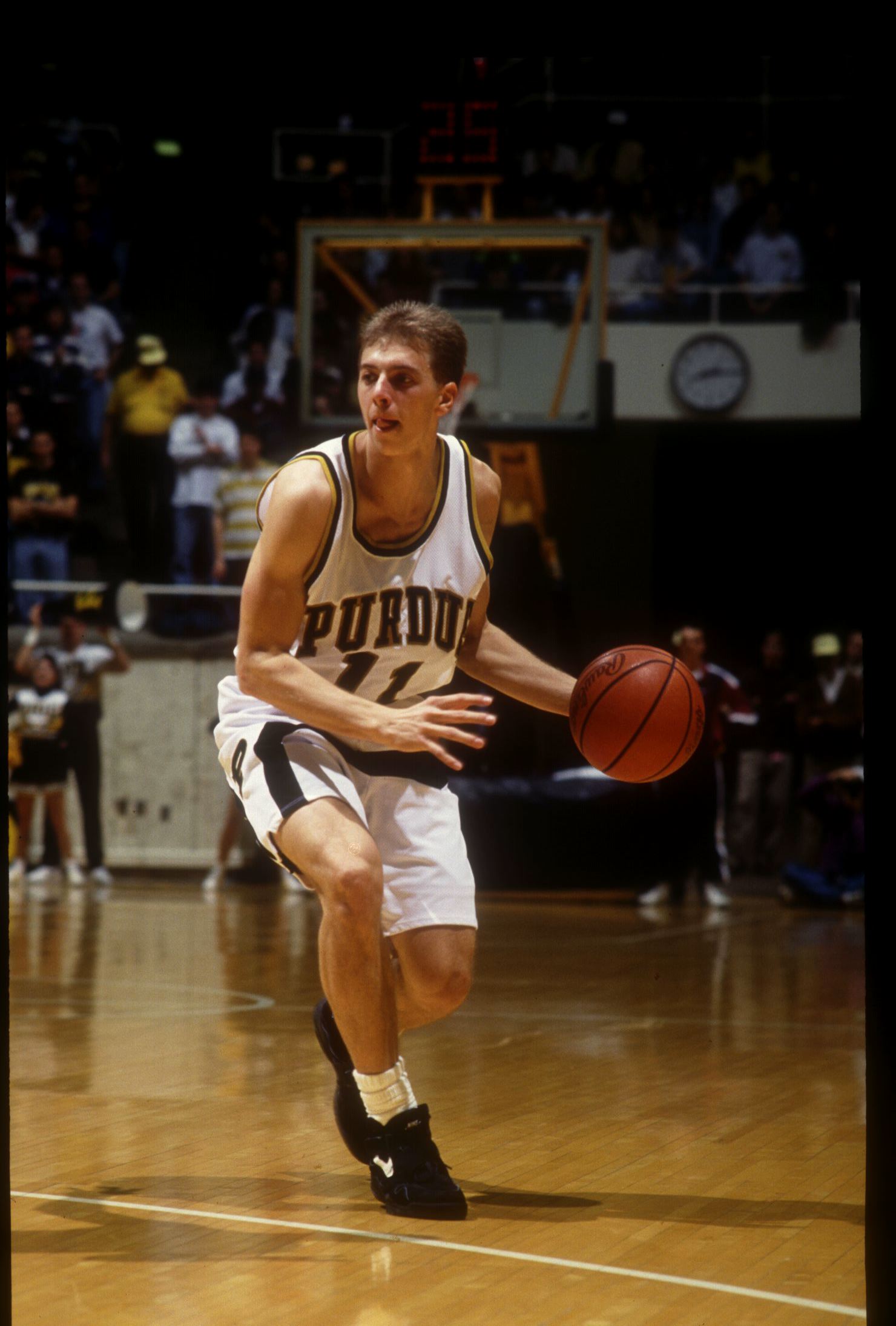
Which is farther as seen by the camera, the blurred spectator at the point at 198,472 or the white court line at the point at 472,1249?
the blurred spectator at the point at 198,472

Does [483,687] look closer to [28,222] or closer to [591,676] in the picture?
[28,222]

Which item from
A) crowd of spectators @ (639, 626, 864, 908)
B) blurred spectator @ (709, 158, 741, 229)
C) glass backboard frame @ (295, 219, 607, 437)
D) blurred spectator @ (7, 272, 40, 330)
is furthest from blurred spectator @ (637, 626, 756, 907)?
blurred spectator @ (7, 272, 40, 330)

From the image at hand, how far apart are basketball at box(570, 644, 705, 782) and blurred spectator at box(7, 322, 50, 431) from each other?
12624mm

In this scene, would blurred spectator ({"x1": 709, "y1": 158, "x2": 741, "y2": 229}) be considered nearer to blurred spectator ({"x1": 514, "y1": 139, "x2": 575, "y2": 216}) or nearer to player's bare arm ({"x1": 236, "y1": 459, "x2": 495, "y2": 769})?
blurred spectator ({"x1": 514, "y1": 139, "x2": 575, "y2": 216})

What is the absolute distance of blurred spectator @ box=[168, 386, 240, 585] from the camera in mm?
14586

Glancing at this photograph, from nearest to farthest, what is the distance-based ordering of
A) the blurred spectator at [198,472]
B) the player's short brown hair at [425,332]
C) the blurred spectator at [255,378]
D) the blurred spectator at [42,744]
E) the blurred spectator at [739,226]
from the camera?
the player's short brown hair at [425,332], the blurred spectator at [42,744], the blurred spectator at [198,472], the blurred spectator at [255,378], the blurred spectator at [739,226]

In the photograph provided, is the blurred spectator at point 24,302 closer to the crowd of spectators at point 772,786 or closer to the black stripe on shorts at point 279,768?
the crowd of spectators at point 772,786

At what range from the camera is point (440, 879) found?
3.85 meters

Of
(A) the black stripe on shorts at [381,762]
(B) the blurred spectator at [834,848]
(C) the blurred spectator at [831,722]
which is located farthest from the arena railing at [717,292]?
(A) the black stripe on shorts at [381,762]

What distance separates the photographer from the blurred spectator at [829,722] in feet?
41.9

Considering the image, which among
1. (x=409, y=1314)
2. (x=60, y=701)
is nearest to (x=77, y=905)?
(x=60, y=701)

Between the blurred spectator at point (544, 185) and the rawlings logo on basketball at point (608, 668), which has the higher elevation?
the blurred spectator at point (544, 185)

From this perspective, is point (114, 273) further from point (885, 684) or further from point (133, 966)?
point (885, 684)

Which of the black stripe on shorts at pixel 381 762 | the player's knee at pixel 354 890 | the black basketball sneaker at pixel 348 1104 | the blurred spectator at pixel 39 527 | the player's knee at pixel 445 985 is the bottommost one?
the black basketball sneaker at pixel 348 1104
